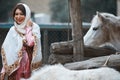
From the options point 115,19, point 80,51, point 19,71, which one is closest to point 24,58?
point 19,71

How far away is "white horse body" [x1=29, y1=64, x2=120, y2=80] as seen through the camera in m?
5.52

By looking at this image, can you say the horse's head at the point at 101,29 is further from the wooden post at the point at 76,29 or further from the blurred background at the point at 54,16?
the wooden post at the point at 76,29

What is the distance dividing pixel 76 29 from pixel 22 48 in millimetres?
944

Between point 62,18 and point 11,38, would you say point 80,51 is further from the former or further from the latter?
point 62,18

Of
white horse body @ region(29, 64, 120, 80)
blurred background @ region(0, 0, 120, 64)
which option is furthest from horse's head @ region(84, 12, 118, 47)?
white horse body @ region(29, 64, 120, 80)

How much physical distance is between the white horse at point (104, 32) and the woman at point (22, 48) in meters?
2.47

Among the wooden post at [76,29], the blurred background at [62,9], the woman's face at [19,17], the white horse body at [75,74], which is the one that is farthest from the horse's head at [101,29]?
the blurred background at [62,9]

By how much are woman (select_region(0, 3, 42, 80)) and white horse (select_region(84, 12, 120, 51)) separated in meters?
2.47

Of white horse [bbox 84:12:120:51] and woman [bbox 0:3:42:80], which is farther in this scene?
white horse [bbox 84:12:120:51]

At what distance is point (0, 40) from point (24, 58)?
3777 mm

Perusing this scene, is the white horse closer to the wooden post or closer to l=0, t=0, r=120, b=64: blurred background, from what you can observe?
l=0, t=0, r=120, b=64: blurred background

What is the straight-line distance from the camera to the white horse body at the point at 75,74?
18.1 ft

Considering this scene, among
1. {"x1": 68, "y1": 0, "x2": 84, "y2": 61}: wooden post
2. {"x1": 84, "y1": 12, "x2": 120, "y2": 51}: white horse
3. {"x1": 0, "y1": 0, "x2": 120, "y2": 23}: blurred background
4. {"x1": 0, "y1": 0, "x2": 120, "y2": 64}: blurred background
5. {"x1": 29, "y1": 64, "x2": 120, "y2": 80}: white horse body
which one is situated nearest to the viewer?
{"x1": 29, "y1": 64, "x2": 120, "y2": 80}: white horse body

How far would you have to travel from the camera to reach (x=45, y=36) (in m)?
10.2
